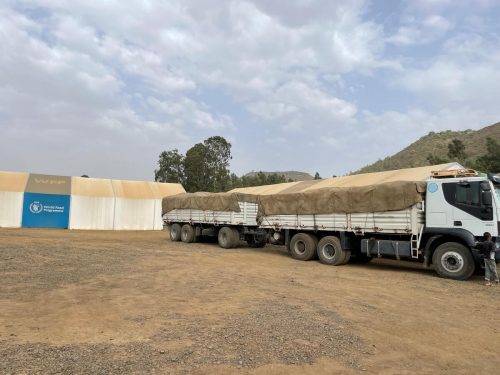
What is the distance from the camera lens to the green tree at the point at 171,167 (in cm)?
6281

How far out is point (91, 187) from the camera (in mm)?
36562

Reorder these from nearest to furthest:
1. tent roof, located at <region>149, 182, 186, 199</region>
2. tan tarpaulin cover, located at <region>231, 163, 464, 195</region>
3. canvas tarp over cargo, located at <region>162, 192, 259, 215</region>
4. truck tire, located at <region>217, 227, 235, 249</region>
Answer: canvas tarp over cargo, located at <region>162, 192, 259, 215</region>
truck tire, located at <region>217, 227, 235, 249</region>
tan tarpaulin cover, located at <region>231, 163, 464, 195</region>
tent roof, located at <region>149, 182, 186, 199</region>

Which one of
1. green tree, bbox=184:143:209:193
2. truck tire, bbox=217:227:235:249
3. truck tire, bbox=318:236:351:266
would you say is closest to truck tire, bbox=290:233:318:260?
truck tire, bbox=318:236:351:266

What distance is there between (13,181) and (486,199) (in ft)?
110

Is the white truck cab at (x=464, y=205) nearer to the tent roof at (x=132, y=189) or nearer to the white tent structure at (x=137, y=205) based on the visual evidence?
the white tent structure at (x=137, y=205)

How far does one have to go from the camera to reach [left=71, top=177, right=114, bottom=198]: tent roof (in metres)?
35.8

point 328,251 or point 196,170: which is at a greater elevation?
point 196,170

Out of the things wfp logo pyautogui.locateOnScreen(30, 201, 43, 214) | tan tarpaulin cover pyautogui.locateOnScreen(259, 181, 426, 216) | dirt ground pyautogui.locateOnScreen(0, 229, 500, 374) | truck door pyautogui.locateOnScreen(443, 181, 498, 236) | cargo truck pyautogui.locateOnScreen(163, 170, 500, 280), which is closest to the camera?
dirt ground pyautogui.locateOnScreen(0, 229, 500, 374)

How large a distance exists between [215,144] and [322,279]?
175ft

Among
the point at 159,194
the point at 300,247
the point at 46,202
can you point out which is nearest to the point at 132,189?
the point at 159,194

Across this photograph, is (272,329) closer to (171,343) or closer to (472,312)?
(171,343)

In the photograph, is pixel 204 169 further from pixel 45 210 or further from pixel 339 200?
pixel 339 200

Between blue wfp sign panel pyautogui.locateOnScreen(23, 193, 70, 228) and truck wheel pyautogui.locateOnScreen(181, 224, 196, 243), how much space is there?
15.6 metres

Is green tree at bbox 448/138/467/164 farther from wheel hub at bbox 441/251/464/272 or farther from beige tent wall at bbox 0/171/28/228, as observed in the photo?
beige tent wall at bbox 0/171/28/228
